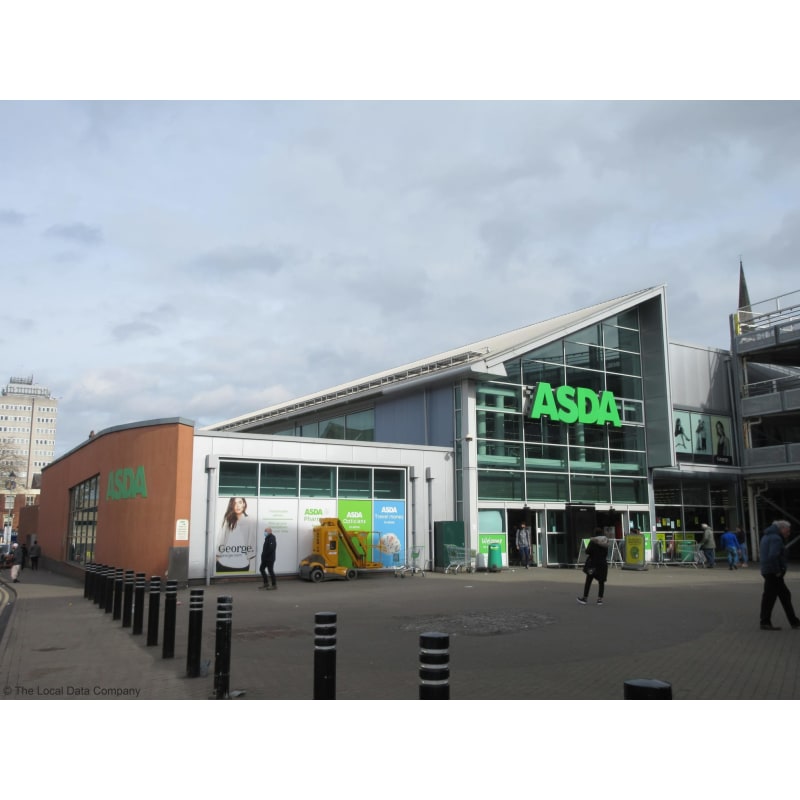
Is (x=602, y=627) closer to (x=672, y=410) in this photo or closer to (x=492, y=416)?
(x=492, y=416)

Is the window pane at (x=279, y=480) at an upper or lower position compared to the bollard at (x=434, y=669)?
upper

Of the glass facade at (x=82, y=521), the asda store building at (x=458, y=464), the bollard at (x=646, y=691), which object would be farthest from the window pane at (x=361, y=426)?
the bollard at (x=646, y=691)

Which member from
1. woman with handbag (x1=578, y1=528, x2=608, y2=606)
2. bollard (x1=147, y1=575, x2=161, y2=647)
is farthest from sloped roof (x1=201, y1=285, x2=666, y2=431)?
bollard (x1=147, y1=575, x2=161, y2=647)

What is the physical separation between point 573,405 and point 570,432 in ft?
3.83

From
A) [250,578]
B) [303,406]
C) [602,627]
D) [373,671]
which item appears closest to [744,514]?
[303,406]

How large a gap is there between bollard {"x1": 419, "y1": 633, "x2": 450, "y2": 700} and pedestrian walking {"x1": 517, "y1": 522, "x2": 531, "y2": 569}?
22.3 m

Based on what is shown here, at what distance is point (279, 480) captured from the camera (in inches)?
931

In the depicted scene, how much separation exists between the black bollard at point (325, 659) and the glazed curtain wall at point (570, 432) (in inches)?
833

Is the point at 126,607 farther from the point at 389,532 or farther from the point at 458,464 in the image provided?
the point at 458,464

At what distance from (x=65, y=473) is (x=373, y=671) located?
95.3 ft

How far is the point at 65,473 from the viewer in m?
33.4

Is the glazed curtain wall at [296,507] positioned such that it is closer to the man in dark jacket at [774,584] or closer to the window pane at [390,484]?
the window pane at [390,484]

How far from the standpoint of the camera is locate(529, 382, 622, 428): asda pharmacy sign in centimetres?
2870

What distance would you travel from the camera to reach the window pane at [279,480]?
23359 millimetres
